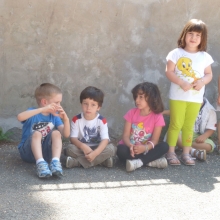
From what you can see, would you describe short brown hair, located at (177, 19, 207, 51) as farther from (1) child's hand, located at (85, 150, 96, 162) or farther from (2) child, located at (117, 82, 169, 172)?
(1) child's hand, located at (85, 150, 96, 162)

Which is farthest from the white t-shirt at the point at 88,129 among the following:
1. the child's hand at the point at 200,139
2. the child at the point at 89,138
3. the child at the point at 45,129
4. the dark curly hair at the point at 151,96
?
the child's hand at the point at 200,139

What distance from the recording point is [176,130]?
5012 mm

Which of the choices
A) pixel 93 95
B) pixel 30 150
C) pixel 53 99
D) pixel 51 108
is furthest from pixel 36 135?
pixel 93 95

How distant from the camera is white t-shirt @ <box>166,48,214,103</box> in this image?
16.1 ft

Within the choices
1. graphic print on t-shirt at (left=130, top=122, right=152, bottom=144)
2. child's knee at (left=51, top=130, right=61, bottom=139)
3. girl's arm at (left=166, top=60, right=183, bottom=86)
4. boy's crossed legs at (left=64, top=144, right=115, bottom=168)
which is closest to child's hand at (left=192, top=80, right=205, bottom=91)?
girl's arm at (left=166, top=60, right=183, bottom=86)

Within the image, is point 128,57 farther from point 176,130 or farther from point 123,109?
point 176,130

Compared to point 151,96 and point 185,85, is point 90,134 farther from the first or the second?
point 185,85

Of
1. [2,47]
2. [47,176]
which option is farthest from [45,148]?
[2,47]

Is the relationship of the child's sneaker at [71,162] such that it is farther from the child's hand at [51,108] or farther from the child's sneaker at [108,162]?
the child's hand at [51,108]

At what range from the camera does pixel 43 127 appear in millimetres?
4688

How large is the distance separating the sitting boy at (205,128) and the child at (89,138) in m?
1.08

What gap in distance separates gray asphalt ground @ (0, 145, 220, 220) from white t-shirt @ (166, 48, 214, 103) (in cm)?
74

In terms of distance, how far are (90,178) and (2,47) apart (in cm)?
196

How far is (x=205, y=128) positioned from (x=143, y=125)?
3.37 ft
